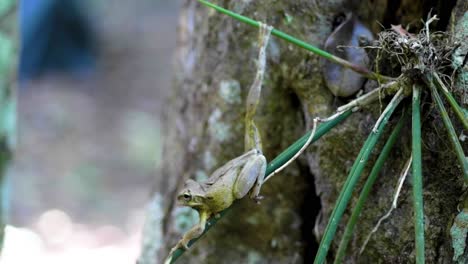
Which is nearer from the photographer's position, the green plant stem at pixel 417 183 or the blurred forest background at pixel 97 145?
the green plant stem at pixel 417 183

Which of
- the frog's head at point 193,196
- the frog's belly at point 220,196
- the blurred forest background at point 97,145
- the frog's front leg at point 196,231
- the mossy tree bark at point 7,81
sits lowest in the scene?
the frog's front leg at point 196,231

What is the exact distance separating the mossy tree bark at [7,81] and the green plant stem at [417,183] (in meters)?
0.92

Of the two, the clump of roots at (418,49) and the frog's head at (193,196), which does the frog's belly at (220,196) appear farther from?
the clump of roots at (418,49)

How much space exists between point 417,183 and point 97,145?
12.9ft

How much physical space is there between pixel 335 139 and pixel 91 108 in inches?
166

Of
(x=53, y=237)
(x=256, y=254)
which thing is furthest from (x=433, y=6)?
(x=53, y=237)

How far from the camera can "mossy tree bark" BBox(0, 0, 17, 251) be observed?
55.5 inches

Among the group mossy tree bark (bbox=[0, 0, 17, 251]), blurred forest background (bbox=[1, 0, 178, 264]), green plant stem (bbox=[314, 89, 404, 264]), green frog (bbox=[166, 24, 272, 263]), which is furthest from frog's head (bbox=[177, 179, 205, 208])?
blurred forest background (bbox=[1, 0, 178, 264])

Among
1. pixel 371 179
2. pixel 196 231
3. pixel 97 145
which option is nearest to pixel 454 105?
pixel 371 179

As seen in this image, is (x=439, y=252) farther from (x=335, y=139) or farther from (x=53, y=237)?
(x=53, y=237)

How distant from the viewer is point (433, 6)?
1.01m

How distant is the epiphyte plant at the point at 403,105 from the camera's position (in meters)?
0.81

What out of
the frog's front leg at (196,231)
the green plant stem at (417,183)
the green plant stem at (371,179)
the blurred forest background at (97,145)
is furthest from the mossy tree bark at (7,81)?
the blurred forest background at (97,145)

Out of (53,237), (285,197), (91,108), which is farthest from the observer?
(91,108)
